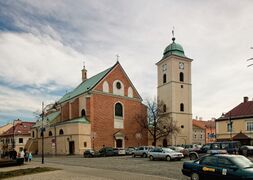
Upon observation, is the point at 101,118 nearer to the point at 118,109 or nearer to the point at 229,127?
the point at 118,109

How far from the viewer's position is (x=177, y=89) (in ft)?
222

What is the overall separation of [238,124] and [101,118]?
24.3 m

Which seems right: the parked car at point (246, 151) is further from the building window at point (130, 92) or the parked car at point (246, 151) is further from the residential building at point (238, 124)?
the building window at point (130, 92)

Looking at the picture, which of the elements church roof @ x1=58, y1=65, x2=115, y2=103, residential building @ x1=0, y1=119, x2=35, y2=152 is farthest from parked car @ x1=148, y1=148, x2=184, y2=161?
residential building @ x1=0, y1=119, x2=35, y2=152

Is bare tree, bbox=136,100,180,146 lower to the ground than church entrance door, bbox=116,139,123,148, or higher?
higher

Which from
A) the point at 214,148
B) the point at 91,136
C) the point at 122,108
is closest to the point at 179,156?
the point at 214,148

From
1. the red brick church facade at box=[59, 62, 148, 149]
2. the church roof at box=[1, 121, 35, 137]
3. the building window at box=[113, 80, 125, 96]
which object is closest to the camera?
the red brick church facade at box=[59, 62, 148, 149]

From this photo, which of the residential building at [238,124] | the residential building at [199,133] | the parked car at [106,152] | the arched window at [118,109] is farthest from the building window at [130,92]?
the residential building at [199,133]

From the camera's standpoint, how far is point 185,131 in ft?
219

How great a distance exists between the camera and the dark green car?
43.2ft

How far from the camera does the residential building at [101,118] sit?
57.4m

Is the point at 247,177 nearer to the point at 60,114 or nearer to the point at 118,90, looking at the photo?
the point at 118,90

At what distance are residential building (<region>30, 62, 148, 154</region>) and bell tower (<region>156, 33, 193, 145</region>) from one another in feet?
20.0

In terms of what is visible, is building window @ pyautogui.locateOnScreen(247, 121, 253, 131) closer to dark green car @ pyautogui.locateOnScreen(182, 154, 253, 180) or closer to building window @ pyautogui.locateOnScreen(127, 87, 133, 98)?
building window @ pyautogui.locateOnScreen(127, 87, 133, 98)
